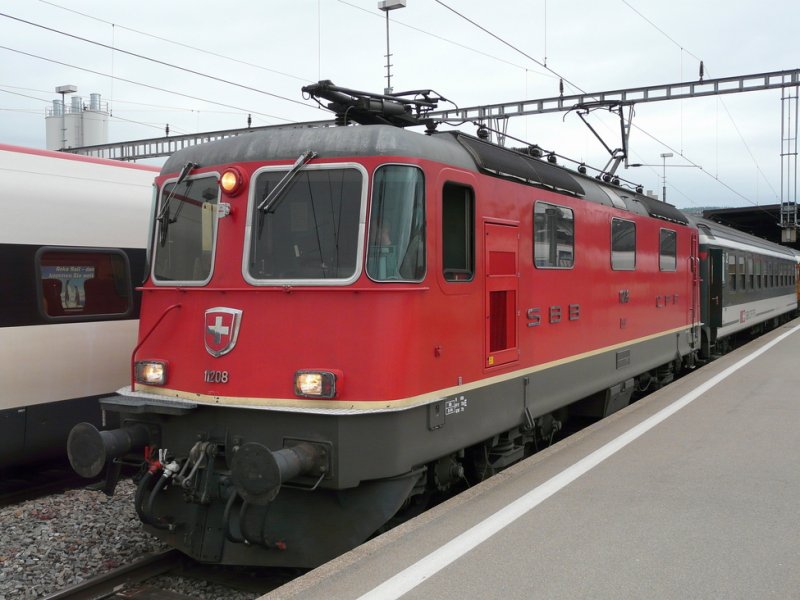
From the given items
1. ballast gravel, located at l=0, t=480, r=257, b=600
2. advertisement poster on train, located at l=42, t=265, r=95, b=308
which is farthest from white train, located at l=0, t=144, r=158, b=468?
ballast gravel, located at l=0, t=480, r=257, b=600

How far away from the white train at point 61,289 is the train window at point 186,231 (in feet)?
7.22

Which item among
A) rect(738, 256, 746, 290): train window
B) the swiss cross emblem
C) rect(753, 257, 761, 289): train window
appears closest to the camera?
the swiss cross emblem

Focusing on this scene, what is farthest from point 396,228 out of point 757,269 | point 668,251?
point 757,269

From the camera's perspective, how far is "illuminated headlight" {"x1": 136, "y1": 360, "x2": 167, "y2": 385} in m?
5.56

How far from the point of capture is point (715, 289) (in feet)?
55.6

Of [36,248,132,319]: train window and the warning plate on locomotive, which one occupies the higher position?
[36,248,132,319]: train window

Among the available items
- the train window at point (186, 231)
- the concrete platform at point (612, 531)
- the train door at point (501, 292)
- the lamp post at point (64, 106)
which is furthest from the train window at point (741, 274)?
the lamp post at point (64, 106)

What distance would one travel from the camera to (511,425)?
21.4 ft

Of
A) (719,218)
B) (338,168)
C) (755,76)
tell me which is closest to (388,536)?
(338,168)

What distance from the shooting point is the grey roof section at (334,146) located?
5.13m

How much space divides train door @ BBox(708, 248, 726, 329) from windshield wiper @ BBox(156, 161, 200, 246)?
13772 millimetres

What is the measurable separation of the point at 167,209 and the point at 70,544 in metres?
2.77

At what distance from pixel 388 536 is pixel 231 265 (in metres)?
2.13

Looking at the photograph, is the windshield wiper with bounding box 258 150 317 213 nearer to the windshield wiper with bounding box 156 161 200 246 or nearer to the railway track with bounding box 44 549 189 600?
the windshield wiper with bounding box 156 161 200 246
